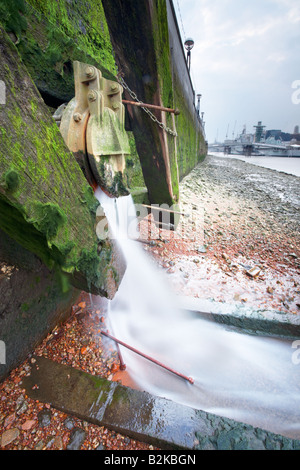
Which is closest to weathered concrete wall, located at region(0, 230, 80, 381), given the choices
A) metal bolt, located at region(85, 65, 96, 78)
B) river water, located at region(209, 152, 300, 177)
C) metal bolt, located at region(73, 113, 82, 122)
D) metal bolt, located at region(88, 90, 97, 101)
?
metal bolt, located at region(73, 113, 82, 122)

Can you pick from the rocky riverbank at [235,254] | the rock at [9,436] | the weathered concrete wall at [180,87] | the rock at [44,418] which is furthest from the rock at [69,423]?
the weathered concrete wall at [180,87]

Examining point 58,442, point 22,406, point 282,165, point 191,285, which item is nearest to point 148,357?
point 58,442

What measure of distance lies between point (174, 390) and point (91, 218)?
1.92m

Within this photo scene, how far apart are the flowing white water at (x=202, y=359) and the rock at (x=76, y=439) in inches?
25.9

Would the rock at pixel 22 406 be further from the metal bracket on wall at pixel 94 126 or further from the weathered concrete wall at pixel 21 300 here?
the metal bracket on wall at pixel 94 126

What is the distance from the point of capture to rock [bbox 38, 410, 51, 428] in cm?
164

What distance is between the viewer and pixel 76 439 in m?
1.59

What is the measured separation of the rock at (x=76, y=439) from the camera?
5.09ft

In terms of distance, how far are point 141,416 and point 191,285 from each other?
79.8 inches

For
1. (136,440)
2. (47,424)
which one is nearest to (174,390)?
(136,440)

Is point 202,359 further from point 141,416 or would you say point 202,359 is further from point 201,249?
point 201,249

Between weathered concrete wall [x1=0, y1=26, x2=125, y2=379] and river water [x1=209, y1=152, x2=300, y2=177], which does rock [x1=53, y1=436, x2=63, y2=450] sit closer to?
weathered concrete wall [x1=0, y1=26, x2=125, y2=379]

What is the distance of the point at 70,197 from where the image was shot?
143 centimetres

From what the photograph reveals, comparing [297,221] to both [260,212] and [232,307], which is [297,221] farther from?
[232,307]
